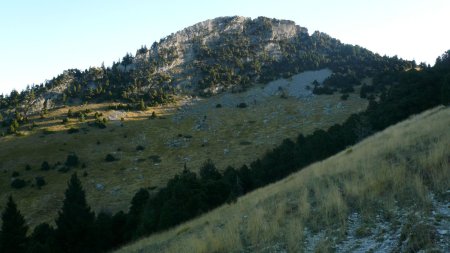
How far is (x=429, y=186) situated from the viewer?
354 inches

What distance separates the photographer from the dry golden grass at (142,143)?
58.6m

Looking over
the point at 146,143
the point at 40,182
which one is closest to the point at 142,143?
the point at 146,143

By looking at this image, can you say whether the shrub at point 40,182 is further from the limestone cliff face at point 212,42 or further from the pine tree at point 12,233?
the limestone cliff face at point 212,42

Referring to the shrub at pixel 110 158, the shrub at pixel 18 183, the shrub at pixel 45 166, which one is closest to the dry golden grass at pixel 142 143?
the shrub at pixel 18 183

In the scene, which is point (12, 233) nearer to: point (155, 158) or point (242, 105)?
point (155, 158)

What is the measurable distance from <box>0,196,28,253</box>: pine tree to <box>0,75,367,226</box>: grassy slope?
19.6 meters

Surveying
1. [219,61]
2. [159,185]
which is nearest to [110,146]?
[159,185]

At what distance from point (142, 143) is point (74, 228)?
5114cm

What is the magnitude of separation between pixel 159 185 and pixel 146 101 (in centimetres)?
6082

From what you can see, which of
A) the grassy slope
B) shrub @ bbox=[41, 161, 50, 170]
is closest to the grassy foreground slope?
the grassy slope

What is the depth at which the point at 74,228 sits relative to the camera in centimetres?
3228

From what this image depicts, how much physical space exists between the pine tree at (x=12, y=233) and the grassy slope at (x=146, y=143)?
19.6 meters

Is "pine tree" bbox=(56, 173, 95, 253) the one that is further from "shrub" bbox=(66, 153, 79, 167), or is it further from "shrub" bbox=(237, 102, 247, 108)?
"shrub" bbox=(237, 102, 247, 108)

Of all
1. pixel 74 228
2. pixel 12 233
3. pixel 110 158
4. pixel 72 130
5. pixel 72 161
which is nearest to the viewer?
pixel 12 233
